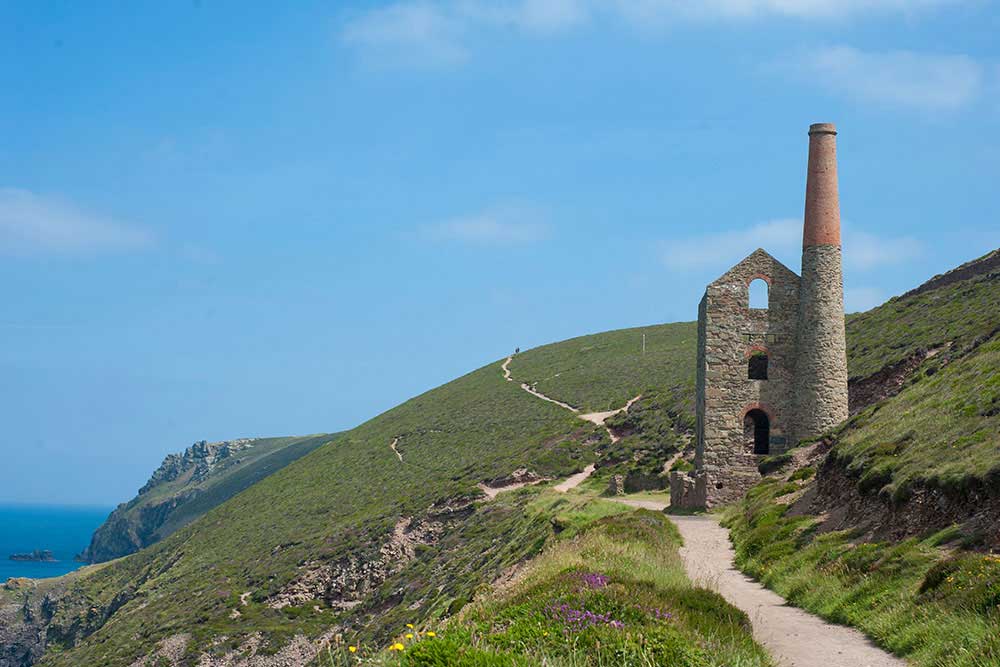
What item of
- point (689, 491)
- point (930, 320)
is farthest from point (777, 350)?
point (930, 320)

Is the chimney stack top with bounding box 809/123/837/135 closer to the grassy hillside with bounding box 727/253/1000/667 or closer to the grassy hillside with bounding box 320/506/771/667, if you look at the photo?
the grassy hillside with bounding box 727/253/1000/667

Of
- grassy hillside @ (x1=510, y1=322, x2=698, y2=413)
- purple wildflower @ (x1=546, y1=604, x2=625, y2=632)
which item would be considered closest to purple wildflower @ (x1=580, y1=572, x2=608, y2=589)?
purple wildflower @ (x1=546, y1=604, x2=625, y2=632)

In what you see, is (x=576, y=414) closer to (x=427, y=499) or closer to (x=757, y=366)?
(x=427, y=499)

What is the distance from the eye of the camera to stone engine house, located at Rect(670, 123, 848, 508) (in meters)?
32.5

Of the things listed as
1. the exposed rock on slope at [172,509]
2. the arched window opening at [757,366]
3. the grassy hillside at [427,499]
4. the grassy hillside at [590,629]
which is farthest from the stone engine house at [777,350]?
the exposed rock on slope at [172,509]

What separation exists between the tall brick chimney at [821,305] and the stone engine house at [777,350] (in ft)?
0.11

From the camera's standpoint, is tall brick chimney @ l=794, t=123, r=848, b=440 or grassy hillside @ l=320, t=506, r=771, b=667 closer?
grassy hillside @ l=320, t=506, r=771, b=667

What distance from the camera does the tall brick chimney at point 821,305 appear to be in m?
32.5

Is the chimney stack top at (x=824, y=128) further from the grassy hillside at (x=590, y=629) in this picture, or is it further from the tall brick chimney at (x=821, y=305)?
the grassy hillside at (x=590, y=629)

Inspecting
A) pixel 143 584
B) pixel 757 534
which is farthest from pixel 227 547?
pixel 757 534

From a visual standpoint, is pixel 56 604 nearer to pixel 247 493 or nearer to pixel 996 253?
pixel 247 493

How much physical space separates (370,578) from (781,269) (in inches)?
1043

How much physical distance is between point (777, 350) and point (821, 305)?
2.02 meters

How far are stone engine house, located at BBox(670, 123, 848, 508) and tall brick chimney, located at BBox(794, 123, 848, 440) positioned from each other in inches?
1.3
